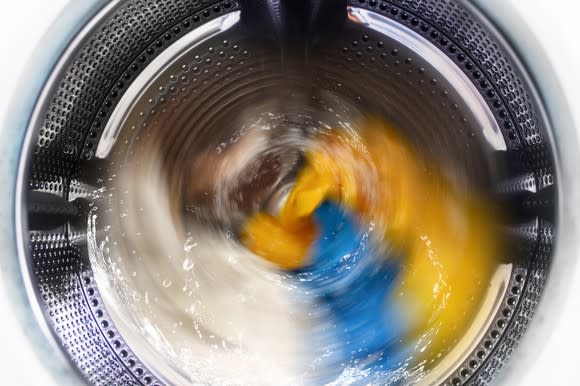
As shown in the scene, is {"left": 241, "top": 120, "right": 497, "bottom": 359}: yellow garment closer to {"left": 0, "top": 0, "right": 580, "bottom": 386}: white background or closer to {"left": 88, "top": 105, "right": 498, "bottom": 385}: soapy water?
{"left": 88, "top": 105, "right": 498, "bottom": 385}: soapy water

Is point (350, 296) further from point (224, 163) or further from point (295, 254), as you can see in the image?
point (224, 163)

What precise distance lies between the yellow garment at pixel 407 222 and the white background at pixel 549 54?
196mm

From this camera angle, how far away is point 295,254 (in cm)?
96

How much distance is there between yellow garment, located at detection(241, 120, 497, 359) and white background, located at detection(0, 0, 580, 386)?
20 centimetres

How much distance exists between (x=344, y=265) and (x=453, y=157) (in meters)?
0.26

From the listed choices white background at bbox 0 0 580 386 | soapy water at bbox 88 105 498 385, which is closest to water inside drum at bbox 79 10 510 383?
soapy water at bbox 88 105 498 385

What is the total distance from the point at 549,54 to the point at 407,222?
14.5 inches

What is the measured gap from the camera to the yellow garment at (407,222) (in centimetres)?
89

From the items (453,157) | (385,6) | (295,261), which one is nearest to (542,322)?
(453,157)

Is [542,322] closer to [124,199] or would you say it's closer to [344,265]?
[344,265]

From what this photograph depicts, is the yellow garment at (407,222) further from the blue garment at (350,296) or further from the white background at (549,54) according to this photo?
the white background at (549,54)

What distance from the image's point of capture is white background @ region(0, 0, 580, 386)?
0.65 meters

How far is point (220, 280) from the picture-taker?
952mm

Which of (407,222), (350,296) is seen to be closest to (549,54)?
(407,222)
